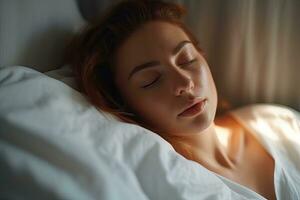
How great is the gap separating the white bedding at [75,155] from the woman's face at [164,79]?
0.11m

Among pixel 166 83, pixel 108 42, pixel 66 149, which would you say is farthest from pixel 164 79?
pixel 66 149

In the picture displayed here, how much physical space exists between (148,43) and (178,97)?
16 cm

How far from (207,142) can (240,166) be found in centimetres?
11

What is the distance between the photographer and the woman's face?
783mm

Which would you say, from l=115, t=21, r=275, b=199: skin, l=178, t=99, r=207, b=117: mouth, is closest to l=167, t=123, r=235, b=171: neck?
l=115, t=21, r=275, b=199: skin

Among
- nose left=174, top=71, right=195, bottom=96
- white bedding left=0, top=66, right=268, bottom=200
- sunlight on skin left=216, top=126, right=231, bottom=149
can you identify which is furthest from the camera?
sunlight on skin left=216, top=126, right=231, bottom=149

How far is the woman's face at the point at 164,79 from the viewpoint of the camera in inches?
30.8

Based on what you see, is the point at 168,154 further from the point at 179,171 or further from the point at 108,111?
the point at 108,111

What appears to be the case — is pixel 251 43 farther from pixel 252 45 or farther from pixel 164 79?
pixel 164 79

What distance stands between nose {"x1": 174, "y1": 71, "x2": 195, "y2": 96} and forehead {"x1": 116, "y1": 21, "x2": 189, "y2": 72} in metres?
0.07

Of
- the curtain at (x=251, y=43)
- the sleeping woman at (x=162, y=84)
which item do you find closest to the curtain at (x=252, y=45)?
the curtain at (x=251, y=43)

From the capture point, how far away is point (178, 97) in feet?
2.54

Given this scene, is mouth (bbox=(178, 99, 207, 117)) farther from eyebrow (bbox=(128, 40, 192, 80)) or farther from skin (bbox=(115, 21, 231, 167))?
eyebrow (bbox=(128, 40, 192, 80))

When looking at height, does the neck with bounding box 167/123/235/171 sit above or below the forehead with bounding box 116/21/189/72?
below
